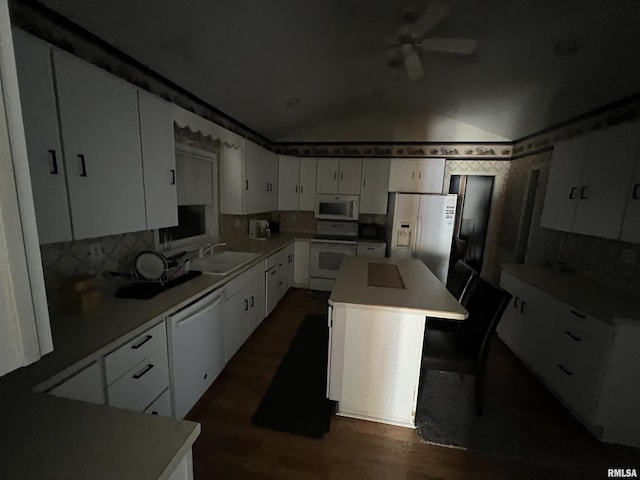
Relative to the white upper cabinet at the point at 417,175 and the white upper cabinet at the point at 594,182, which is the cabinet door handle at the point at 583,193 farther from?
the white upper cabinet at the point at 417,175

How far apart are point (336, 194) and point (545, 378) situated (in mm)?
3172

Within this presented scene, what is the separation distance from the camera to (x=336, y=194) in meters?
4.25

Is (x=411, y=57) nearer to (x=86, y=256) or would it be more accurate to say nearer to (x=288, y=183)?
(x=288, y=183)

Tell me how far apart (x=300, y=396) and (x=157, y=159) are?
6.43ft

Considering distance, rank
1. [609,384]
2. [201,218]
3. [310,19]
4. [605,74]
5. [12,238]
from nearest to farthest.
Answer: [12,238]
[609,384]
[310,19]
[605,74]
[201,218]

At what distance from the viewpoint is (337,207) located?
14.0 feet

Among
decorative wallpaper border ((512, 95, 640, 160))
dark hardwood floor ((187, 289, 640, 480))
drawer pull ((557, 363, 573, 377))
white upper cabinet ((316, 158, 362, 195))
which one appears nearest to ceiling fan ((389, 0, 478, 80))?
decorative wallpaper border ((512, 95, 640, 160))

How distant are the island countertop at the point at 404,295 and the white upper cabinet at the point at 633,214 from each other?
1.21m

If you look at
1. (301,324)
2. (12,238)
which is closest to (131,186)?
(12,238)

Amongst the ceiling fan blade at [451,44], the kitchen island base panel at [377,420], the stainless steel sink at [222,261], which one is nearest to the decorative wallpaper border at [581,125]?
the ceiling fan blade at [451,44]

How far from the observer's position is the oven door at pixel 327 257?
4.10 meters

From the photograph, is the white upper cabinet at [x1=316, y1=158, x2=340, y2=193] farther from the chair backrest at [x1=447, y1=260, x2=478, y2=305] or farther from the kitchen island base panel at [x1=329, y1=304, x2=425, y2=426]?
the kitchen island base panel at [x1=329, y1=304, x2=425, y2=426]

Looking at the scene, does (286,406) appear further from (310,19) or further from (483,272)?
(483,272)

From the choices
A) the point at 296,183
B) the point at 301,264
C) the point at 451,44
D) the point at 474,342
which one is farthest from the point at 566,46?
the point at 301,264
